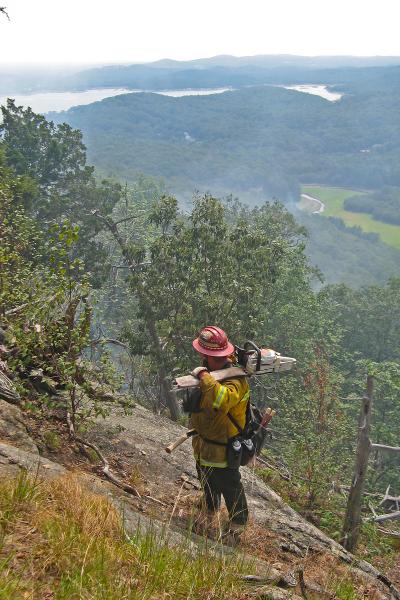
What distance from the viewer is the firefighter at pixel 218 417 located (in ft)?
15.5

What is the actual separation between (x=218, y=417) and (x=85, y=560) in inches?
92.4

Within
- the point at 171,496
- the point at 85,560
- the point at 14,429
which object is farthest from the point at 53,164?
the point at 85,560

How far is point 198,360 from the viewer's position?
49.7 feet

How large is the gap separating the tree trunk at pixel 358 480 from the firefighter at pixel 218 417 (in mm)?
3460

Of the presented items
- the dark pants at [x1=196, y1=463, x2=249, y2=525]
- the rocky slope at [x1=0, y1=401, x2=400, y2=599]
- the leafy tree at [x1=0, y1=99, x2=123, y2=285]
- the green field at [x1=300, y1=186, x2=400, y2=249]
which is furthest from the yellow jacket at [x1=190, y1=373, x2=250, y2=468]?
the green field at [x1=300, y1=186, x2=400, y2=249]

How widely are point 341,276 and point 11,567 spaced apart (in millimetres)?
121305

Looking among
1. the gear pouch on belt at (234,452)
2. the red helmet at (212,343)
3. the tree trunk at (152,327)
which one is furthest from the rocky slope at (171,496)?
the tree trunk at (152,327)

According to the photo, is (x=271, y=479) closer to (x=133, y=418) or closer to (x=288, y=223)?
(x=133, y=418)

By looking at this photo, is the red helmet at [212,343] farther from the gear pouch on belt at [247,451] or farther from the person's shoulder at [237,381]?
the gear pouch on belt at [247,451]

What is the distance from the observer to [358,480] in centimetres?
819

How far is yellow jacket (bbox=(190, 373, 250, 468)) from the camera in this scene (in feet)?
16.0

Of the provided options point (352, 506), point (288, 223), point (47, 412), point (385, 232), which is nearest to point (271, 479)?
point (352, 506)

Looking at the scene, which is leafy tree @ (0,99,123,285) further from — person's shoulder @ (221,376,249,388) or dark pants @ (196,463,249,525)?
person's shoulder @ (221,376,249,388)

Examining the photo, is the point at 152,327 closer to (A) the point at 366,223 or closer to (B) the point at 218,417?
(B) the point at 218,417
